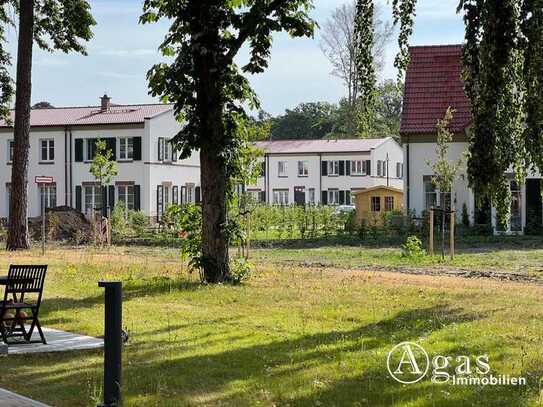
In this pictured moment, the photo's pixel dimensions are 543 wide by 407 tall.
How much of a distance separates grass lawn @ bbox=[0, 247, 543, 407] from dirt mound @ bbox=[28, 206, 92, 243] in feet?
58.9

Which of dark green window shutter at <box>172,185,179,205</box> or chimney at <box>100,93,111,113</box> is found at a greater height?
chimney at <box>100,93,111,113</box>

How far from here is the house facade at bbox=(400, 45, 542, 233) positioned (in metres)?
38.2

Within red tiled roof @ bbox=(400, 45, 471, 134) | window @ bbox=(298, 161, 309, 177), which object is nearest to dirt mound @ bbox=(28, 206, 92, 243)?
red tiled roof @ bbox=(400, 45, 471, 134)

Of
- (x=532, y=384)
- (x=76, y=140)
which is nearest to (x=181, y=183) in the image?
(x=76, y=140)

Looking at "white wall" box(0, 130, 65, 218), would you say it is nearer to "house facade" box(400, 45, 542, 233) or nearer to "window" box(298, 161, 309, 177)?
"house facade" box(400, 45, 542, 233)

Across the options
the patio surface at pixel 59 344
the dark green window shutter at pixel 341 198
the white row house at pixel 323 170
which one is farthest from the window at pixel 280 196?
the patio surface at pixel 59 344

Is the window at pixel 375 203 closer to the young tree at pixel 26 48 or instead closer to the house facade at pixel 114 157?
the house facade at pixel 114 157

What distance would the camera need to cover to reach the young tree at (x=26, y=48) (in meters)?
28.5

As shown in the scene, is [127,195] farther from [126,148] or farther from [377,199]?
[377,199]

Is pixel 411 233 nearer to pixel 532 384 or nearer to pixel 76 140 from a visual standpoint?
pixel 76 140

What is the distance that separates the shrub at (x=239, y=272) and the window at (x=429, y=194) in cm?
2308

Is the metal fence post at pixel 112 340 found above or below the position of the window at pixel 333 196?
below

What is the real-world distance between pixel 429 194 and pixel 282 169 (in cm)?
3490

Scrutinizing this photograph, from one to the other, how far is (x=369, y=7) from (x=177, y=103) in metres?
5.23
